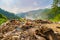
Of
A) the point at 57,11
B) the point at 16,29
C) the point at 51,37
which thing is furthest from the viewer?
the point at 57,11

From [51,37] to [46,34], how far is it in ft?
1.11

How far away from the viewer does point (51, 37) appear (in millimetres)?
11930

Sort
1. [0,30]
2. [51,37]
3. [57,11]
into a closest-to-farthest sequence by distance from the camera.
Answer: [51,37], [0,30], [57,11]

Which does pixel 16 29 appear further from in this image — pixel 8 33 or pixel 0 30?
pixel 0 30

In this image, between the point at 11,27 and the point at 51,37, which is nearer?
the point at 51,37

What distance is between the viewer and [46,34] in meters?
12.1

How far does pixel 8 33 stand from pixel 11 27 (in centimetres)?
77

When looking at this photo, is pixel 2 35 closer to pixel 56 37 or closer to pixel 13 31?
pixel 13 31

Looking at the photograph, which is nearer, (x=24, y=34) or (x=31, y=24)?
(x=24, y=34)

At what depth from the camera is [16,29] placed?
1280 centimetres

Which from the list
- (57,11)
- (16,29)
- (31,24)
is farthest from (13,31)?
(57,11)

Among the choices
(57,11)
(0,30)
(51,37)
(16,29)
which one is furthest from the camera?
(57,11)

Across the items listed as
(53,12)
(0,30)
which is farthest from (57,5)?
(0,30)

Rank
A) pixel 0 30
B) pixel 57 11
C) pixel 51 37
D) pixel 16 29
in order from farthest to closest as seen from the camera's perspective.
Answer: pixel 57 11, pixel 0 30, pixel 16 29, pixel 51 37
